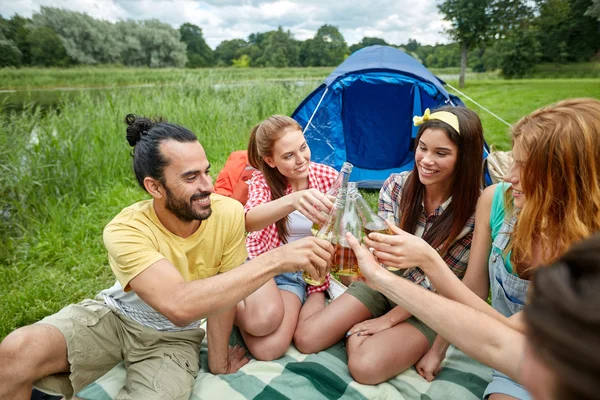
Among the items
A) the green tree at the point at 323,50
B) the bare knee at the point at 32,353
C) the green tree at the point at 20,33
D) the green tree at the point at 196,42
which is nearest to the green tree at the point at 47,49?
the green tree at the point at 20,33

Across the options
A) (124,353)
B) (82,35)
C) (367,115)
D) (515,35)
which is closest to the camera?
(124,353)

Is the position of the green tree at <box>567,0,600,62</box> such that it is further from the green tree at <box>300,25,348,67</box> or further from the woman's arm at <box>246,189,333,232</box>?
the green tree at <box>300,25,348,67</box>

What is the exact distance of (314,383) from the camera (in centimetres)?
210

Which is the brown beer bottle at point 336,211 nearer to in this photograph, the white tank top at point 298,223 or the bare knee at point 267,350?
the bare knee at point 267,350

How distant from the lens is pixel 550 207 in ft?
5.34

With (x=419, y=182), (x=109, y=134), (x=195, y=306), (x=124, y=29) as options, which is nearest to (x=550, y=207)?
(x=419, y=182)

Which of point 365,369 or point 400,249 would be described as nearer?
point 400,249

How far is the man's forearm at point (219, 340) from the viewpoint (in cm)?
208

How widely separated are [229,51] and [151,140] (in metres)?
65.7

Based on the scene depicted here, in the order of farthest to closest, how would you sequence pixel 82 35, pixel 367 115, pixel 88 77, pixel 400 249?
1. pixel 82 35
2. pixel 88 77
3. pixel 367 115
4. pixel 400 249

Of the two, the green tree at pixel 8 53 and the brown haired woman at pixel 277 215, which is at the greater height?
the green tree at pixel 8 53

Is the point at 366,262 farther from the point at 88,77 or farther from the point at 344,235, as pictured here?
the point at 88,77

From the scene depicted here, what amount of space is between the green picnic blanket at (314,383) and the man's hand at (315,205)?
2.75 ft

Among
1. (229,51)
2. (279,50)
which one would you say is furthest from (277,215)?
(229,51)
